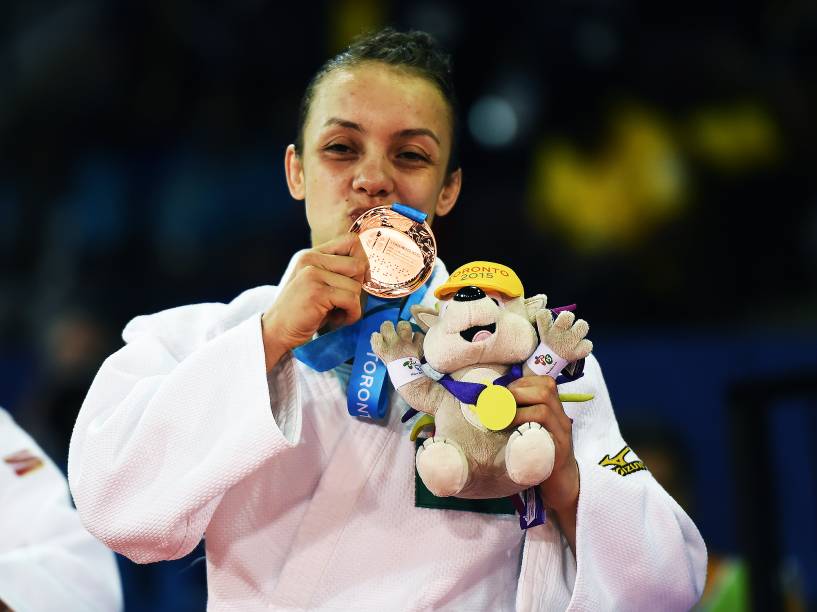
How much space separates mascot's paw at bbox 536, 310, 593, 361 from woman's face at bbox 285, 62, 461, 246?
39 cm

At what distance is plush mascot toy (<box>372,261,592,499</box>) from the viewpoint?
1200 mm

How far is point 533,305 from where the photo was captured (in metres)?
1.30

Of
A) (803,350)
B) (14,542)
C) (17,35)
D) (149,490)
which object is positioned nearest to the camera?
(149,490)

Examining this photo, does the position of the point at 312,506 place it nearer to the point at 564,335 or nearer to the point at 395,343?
the point at 395,343

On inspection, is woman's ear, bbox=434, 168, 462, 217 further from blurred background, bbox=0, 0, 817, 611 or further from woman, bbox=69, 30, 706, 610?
blurred background, bbox=0, 0, 817, 611

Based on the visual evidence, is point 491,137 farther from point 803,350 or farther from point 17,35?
point 17,35

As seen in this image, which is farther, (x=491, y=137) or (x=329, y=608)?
(x=491, y=137)

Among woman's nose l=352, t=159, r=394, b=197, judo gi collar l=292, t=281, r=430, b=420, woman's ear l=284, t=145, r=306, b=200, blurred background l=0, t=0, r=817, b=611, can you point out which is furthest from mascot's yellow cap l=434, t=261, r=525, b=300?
blurred background l=0, t=0, r=817, b=611

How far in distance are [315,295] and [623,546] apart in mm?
566

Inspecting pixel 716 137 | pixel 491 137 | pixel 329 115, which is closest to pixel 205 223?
pixel 491 137

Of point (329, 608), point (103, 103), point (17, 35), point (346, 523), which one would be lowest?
point (329, 608)

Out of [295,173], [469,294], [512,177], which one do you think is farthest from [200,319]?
[512,177]

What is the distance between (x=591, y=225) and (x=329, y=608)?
133 inches

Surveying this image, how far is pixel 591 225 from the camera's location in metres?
4.54
